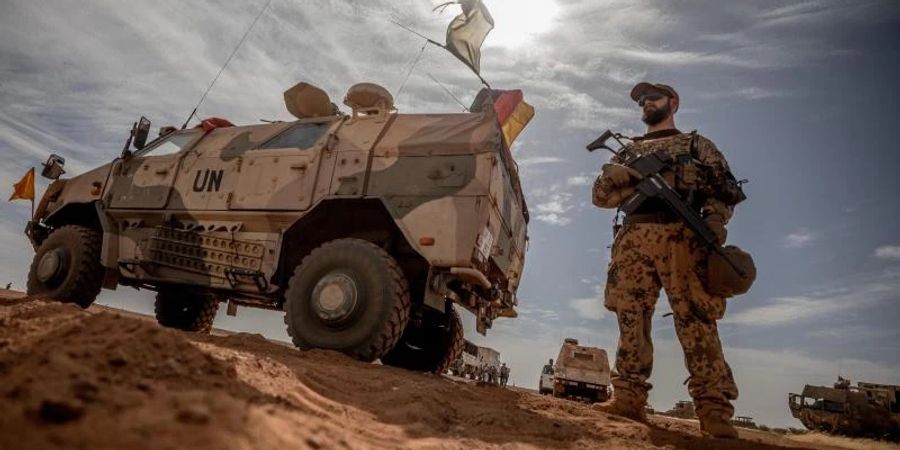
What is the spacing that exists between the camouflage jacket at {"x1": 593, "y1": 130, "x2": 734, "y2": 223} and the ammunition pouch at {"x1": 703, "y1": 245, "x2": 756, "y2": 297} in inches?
13.5

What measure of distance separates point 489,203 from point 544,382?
15.9 m

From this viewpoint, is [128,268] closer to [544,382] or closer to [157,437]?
[157,437]

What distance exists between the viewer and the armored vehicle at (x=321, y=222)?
3592 mm

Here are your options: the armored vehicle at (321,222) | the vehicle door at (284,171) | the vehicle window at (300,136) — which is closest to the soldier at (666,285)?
the armored vehicle at (321,222)

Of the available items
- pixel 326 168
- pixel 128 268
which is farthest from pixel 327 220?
pixel 128 268

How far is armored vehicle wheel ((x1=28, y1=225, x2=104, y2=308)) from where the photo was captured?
4906 mm

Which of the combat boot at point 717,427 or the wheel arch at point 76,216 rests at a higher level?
→ the wheel arch at point 76,216

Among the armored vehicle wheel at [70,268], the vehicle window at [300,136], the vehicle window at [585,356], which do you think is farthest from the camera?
the vehicle window at [585,356]

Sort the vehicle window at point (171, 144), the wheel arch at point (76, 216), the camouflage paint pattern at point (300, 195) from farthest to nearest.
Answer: the wheel arch at point (76, 216), the vehicle window at point (171, 144), the camouflage paint pattern at point (300, 195)

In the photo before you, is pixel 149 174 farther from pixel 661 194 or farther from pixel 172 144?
pixel 661 194

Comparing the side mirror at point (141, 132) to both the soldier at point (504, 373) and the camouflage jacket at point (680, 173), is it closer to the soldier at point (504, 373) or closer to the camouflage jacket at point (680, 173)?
the camouflage jacket at point (680, 173)

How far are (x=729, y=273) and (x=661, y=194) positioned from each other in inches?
27.8

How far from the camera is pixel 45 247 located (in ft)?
16.9

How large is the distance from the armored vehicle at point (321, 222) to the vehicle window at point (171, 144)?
37mm
